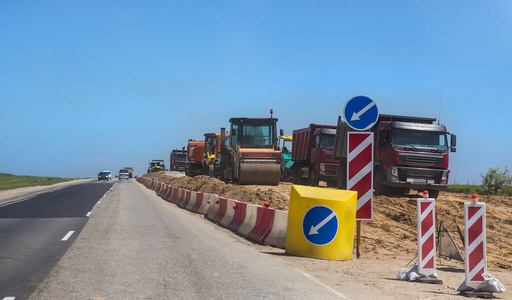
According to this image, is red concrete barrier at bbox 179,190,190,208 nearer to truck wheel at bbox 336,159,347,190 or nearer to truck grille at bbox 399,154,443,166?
truck wheel at bbox 336,159,347,190

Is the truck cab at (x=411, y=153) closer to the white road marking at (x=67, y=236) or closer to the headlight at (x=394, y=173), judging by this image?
the headlight at (x=394, y=173)

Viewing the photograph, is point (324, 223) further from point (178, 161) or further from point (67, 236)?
point (178, 161)

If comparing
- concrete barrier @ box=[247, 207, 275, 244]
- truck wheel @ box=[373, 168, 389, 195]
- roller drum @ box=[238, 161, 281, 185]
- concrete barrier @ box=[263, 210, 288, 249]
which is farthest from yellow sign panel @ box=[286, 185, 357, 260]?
roller drum @ box=[238, 161, 281, 185]

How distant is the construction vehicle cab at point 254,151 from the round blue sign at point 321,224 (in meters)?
18.3

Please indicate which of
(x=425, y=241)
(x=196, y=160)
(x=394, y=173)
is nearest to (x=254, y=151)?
(x=394, y=173)

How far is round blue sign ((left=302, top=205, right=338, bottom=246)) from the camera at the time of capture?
10414mm

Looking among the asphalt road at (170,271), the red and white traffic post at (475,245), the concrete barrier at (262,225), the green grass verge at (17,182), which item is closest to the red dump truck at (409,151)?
the concrete barrier at (262,225)

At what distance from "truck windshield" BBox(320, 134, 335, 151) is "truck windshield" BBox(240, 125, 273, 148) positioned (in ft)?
9.48

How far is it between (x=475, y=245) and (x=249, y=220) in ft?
24.1

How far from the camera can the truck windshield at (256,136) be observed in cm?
3025

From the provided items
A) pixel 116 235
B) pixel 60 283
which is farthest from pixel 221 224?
pixel 60 283

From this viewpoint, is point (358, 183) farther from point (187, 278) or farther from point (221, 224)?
point (221, 224)

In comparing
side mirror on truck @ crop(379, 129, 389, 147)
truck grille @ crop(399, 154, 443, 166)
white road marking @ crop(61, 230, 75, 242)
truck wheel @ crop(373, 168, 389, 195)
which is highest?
side mirror on truck @ crop(379, 129, 389, 147)

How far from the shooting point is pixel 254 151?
95.8 ft
